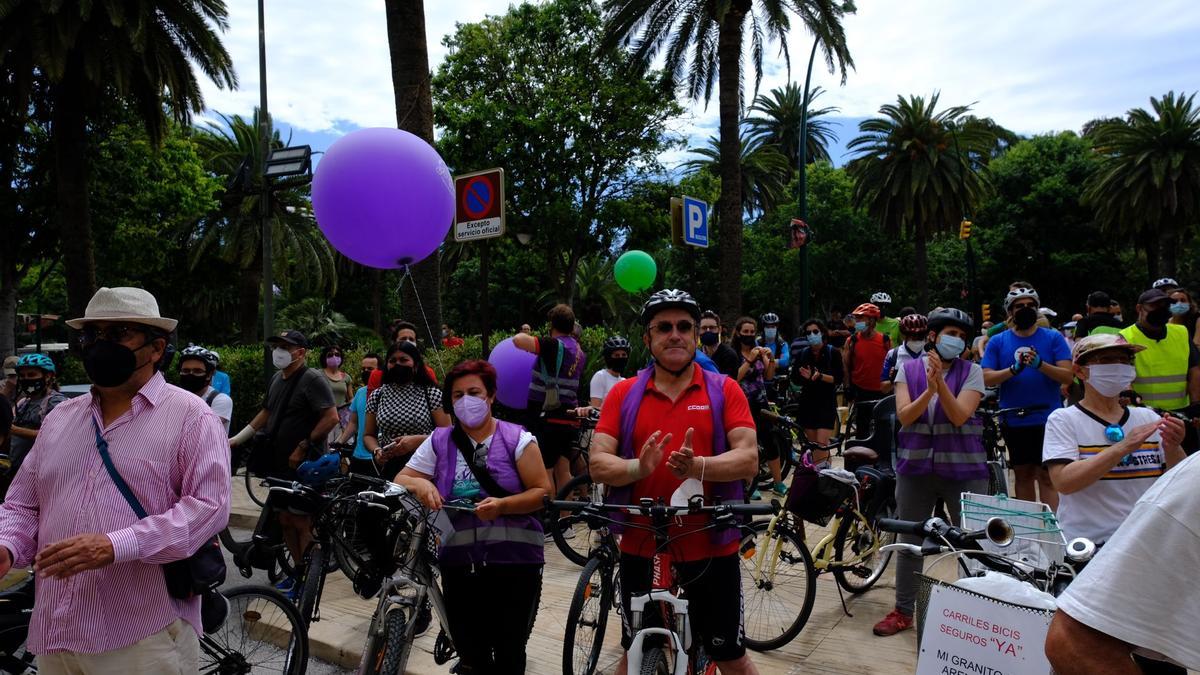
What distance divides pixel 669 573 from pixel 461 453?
1164 millimetres

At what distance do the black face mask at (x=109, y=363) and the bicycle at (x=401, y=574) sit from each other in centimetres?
118

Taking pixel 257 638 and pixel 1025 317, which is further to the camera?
pixel 1025 317

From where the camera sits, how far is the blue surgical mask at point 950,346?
15.4 feet

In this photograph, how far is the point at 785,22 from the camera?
16.2 metres

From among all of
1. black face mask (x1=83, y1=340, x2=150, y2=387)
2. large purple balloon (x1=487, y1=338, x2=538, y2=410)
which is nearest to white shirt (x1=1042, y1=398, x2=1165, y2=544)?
black face mask (x1=83, y1=340, x2=150, y2=387)

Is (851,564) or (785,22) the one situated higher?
(785,22)

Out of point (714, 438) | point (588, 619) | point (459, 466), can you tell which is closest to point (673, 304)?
point (714, 438)

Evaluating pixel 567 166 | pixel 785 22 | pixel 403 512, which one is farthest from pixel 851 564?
pixel 567 166

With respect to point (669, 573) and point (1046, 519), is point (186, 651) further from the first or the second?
point (1046, 519)

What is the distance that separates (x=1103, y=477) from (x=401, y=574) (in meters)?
3.11

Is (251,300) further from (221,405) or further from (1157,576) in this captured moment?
(1157,576)

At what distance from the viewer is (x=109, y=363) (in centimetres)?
274

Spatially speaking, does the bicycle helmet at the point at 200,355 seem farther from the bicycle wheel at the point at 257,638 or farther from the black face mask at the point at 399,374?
the bicycle wheel at the point at 257,638

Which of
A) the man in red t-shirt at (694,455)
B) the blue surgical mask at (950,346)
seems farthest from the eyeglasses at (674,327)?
the blue surgical mask at (950,346)
